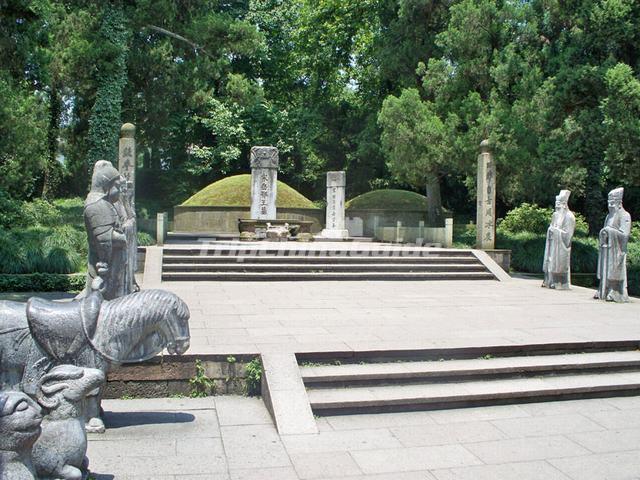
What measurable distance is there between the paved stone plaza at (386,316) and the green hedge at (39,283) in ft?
6.72

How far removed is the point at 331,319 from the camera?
8.66 metres

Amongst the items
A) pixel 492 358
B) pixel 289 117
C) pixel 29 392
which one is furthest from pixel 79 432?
pixel 289 117

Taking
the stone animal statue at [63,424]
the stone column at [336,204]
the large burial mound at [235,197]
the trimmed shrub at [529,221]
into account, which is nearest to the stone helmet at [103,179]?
the stone animal statue at [63,424]

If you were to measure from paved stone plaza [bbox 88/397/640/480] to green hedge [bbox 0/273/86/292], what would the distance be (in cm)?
768

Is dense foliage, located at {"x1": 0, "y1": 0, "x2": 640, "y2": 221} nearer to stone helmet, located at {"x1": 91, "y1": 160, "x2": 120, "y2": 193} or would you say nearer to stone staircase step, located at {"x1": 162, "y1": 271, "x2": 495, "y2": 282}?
stone staircase step, located at {"x1": 162, "y1": 271, "x2": 495, "y2": 282}

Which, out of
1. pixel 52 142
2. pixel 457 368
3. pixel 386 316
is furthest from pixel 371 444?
pixel 52 142

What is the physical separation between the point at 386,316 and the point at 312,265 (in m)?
5.71

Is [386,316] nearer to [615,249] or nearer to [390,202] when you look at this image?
[615,249]

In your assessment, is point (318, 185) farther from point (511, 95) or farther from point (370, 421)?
point (370, 421)

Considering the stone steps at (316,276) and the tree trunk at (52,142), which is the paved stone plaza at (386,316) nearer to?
the stone steps at (316,276)

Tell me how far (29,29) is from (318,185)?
23287 millimetres

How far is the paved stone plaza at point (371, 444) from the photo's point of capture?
14.3 feet

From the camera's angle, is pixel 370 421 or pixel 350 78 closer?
pixel 370 421

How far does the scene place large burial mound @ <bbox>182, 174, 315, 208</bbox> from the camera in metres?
27.6
